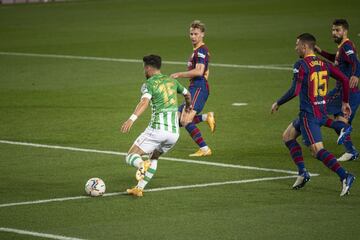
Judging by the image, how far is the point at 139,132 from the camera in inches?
792

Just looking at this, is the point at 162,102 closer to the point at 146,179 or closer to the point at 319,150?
the point at 146,179

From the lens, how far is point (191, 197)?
14188 millimetres

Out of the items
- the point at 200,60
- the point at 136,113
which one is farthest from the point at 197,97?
the point at 136,113

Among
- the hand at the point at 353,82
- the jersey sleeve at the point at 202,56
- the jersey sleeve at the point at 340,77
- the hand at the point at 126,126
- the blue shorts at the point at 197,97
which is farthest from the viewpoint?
the blue shorts at the point at 197,97

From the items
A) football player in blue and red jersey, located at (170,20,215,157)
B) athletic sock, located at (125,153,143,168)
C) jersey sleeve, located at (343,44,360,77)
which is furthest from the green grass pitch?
jersey sleeve, located at (343,44,360,77)

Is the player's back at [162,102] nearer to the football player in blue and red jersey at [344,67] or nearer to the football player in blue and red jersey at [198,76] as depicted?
the football player in blue and red jersey at [198,76]

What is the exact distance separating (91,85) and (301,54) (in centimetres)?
1253

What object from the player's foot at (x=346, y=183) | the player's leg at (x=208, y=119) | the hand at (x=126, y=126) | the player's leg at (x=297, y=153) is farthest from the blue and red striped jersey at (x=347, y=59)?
the hand at (x=126, y=126)

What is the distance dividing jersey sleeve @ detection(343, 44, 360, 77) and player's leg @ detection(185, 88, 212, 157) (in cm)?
260

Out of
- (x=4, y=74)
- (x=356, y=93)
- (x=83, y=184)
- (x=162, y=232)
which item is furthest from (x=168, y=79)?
(x=4, y=74)

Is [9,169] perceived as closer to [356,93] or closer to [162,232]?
[162,232]

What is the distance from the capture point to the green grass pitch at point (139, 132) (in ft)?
41.7

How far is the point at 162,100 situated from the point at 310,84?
2120mm

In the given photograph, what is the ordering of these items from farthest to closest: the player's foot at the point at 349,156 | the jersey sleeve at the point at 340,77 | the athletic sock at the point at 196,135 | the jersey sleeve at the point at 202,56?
the jersey sleeve at the point at 202,56, the athletic sock at the point at 196,135, the player's foot at the point at 349,156, the jersey sleeve at the point at 340,77
